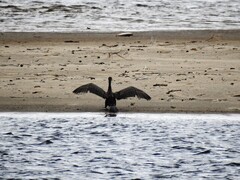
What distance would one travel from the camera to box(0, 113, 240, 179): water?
11.6 m

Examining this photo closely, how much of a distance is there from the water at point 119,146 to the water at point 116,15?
8.44 metres

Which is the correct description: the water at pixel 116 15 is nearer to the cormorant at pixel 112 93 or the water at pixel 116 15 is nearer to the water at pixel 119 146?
the cormorant at pixel 112 93

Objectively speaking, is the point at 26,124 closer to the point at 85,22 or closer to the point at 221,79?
the point at 221,79

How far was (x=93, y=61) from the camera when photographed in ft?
57.4

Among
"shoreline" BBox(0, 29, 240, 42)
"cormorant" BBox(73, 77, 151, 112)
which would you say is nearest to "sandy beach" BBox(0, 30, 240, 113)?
"shoreline" BBox(0, 29, 240, 42)

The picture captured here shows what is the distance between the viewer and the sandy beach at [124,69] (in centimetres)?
1483

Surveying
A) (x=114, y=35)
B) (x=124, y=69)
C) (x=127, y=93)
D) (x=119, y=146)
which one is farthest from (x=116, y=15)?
(x=119, y=146)

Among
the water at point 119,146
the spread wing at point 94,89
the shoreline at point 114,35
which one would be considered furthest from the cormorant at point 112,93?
the shoreline at point 114,35

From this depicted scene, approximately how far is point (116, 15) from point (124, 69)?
8824 mm

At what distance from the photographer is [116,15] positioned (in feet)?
83.5

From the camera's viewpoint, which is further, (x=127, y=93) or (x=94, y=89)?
(x=94, y=89)

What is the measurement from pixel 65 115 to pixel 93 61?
3379 mm

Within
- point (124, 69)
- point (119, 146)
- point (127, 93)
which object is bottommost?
point (119, 146)

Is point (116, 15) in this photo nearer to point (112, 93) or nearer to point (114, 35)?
point (114, 35)
